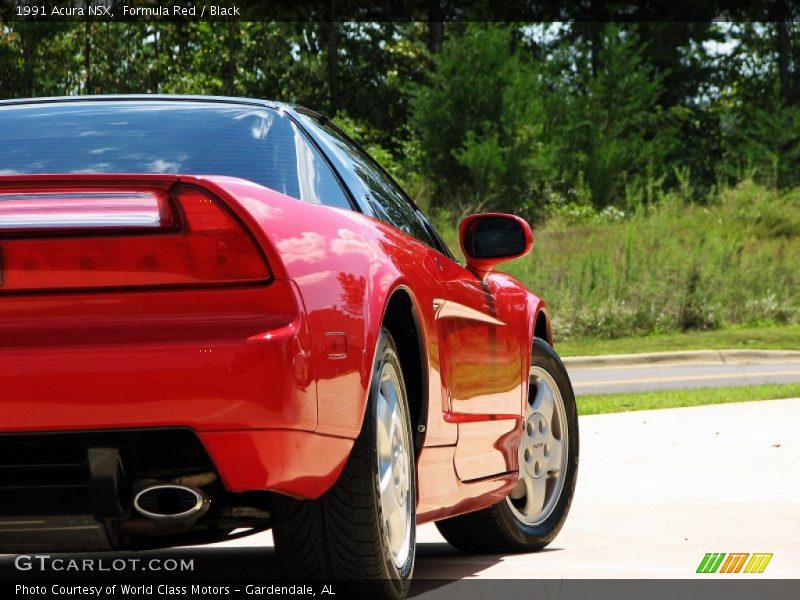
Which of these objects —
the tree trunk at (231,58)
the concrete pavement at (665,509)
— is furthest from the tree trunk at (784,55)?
the concrete pavement at (665,509)

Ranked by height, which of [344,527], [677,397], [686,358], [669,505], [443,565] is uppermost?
[344,527]

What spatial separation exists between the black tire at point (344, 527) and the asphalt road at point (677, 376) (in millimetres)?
12940

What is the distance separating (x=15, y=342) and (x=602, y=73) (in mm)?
49736

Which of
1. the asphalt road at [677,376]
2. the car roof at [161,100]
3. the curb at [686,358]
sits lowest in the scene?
the curb at [686,358]

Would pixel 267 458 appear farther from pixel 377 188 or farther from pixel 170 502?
pixel 377 188

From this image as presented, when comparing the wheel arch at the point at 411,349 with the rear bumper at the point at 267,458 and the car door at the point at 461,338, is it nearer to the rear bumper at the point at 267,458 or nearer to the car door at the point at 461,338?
the car door at the point at 461,338

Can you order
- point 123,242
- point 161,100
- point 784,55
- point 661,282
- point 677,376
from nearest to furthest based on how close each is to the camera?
point 123,242, point 161,100, point 677,376, point 661,282, point 784,55

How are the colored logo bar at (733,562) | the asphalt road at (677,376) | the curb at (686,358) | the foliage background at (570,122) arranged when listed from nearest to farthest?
the colored logo bar at (733,562) < the asphalt road at (677,376) < the curb at (686,358) < the foliage background at (570,122)

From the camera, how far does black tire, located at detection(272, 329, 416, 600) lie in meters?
4.12

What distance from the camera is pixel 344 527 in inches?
163

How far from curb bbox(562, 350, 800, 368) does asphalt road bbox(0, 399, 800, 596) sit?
35.3 feet

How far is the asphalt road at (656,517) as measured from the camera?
17.9ft

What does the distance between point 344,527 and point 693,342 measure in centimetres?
2106

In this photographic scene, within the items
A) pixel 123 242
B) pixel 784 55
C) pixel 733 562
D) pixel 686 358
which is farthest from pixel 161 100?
pixel 784 55
